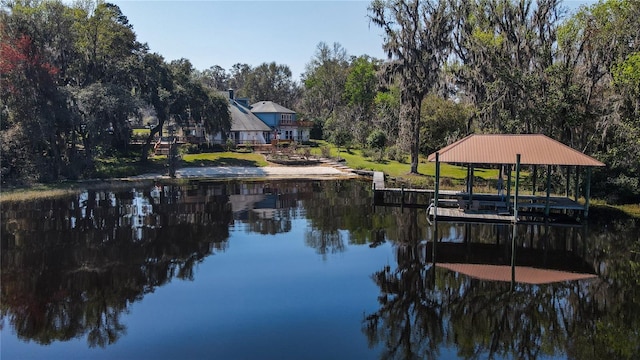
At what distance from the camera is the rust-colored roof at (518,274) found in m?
13.7

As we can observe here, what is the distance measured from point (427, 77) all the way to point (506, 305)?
2530cm

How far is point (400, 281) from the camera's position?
13.6 m

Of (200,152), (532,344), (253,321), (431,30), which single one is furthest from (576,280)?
(200,152)

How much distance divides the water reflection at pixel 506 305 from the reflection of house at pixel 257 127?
39.6 m

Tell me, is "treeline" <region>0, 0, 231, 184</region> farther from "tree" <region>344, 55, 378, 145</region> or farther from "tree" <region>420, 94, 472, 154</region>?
"tree" <region>344, 55, 378, 145</region>

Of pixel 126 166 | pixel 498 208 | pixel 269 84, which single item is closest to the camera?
pixel 498 208

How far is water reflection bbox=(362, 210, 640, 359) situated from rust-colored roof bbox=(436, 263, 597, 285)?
28 centimetres

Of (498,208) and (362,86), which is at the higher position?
(362,86)

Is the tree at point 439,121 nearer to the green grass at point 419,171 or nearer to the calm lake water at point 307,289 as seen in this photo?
the green grass at point 419,171

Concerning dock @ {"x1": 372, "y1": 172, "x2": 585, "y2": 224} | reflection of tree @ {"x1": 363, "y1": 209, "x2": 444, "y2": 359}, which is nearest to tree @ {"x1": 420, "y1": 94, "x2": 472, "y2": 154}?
dock @ {"x1": 372, "y1": 172, "x2": 585, "y2": 224}

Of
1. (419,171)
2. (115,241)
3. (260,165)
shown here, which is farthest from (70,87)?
(419,171)

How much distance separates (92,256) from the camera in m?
15.6

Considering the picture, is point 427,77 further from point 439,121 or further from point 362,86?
point 362,86

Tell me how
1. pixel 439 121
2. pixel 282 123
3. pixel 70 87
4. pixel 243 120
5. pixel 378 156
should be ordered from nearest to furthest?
pixel 70 87, pixel 378 156, pixel 439 121, pixel 243 120, pixel 282 123
